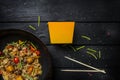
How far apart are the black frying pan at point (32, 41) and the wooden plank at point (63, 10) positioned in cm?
11

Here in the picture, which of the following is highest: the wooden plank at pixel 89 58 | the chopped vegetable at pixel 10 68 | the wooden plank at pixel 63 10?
the wooden plank at pixel 63 10

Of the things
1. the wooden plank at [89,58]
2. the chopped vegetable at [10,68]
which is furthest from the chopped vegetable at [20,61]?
the wooden plank at [89,58]

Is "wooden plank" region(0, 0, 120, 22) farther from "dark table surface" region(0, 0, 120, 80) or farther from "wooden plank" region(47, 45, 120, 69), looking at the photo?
"wooden plank" region(47, 45, 120, 69)

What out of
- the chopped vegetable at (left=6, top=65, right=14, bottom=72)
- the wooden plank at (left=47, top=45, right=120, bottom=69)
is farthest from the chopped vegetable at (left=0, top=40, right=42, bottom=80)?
the wooden plank at (left=47, top=45, right=120, bottom=69)

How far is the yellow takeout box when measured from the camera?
1338 millimetres

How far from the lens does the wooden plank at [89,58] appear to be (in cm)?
141

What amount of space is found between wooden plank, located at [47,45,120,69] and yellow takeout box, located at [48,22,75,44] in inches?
3.1

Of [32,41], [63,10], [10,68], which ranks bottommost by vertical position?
[10,68]

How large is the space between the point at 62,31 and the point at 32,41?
16cm

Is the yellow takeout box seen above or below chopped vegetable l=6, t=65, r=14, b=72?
above

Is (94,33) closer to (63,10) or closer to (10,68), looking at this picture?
(63,10)

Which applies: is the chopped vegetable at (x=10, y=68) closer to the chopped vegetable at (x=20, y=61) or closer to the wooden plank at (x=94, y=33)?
the chopped vegetable at (x=20, y=61)

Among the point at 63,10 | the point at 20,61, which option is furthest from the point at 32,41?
the point at 63,10

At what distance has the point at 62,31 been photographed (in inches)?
52.7
